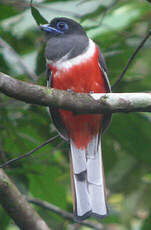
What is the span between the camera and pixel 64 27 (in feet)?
13.6

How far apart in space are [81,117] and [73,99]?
1.24m

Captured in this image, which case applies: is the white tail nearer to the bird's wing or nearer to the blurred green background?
the bird's wing

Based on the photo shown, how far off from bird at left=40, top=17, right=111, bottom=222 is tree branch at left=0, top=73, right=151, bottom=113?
2.03ft

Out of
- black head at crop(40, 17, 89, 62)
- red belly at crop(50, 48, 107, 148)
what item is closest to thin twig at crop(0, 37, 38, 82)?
black head at crop(40, 17, 89, 62)

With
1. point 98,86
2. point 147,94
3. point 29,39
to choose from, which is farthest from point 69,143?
point 29,39

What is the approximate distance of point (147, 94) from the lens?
282 centimetres

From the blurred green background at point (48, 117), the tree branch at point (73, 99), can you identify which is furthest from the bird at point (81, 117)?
the tree branch at point (73, 99)

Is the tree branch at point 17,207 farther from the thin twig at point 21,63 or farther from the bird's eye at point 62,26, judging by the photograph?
the bird's eye at point 62,26

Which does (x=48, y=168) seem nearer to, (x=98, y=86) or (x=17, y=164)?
(x=17, y=164)

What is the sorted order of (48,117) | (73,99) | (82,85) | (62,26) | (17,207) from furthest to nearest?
(62,26)
(48,117)
(82,85)
(17,207)
(73,99)

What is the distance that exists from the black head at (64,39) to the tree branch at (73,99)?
1.00 m

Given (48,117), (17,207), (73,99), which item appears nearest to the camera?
(73,99)

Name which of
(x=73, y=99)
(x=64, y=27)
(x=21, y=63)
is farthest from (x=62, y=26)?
(x=73, y=99)

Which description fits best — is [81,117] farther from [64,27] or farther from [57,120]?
[64,27]
